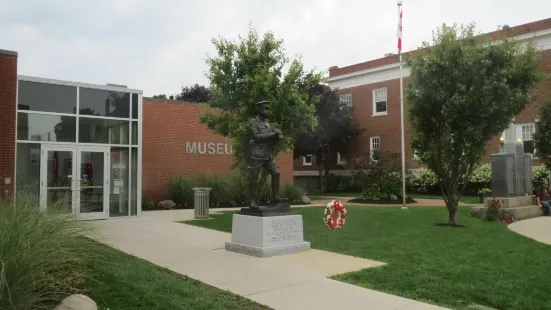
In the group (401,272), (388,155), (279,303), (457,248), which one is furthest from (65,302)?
(388,155)

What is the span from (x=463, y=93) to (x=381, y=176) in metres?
12.3

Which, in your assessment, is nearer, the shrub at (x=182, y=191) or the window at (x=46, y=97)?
the window at (x=46, y=97)

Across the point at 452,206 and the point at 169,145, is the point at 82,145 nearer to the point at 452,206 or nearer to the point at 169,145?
the point at 169,145

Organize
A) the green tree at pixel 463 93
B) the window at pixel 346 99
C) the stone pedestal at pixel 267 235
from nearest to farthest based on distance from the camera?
the stone pedestal at pixel 267 235, the green tree at pixel 463 93, the window at pixel 346 99

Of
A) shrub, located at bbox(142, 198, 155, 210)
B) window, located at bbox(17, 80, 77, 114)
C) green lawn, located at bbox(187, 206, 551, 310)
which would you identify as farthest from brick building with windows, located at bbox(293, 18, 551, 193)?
window, located at bbox(17, 80, 77, 114)

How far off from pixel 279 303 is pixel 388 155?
67.9 feet

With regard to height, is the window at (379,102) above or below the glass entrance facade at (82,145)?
above

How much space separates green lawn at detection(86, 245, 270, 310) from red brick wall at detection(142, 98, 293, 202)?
1333cm

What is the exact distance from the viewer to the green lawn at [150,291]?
A: 5.52 meters

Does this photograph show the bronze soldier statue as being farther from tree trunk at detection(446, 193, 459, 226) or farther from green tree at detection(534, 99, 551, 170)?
green tree at detection(534, 99, 551, 170)

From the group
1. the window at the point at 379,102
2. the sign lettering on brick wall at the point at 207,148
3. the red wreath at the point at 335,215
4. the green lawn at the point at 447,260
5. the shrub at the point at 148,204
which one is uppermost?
the window at the point at 379,102

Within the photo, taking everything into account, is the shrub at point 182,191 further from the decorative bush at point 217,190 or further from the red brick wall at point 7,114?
the red brick wall at point 7,114

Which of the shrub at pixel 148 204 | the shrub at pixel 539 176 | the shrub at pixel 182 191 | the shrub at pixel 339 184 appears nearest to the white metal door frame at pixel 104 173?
the shrub at pixel 148 204

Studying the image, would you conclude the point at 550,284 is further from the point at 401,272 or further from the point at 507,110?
the point at 507,110
